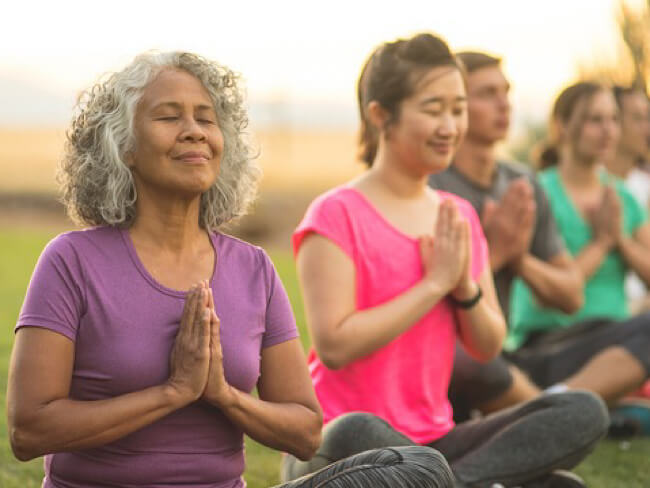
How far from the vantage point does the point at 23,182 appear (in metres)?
33.7

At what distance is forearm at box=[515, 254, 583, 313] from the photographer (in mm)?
5082

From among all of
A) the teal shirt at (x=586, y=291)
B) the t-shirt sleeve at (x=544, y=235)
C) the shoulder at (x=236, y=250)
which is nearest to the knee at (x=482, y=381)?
the t-shirt sleeve at (x=544, y=235)

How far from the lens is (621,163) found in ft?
23.4

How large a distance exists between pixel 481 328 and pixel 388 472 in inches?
48.5

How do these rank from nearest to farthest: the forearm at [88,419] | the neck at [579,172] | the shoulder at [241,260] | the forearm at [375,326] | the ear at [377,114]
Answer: the forearm at [88,419] → the shoulder at [241,260] → the forearm at [375,326] → the ear at [377,114] → the neck at [579,172]

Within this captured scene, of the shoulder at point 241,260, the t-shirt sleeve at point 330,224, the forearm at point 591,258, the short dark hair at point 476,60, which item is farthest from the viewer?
the forearm at point 591,258

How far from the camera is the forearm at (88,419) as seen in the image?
258 centimetres

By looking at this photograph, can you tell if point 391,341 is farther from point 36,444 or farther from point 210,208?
point 36,444

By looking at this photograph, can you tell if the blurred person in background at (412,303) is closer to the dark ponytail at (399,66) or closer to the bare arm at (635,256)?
the dark ponytail at (399,66)

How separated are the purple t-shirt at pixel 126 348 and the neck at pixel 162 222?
63 mm

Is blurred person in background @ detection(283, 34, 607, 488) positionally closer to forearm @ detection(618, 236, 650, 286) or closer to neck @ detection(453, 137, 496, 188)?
neck @ detection(453, 137, 496, 188)

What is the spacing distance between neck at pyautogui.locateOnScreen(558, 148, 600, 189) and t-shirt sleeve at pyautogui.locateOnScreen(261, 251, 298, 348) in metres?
3.59

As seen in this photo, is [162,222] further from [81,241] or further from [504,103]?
[504,103]

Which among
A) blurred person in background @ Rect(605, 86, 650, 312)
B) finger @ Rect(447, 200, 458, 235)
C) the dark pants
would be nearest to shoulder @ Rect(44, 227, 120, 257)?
finger @ Rect(447, 200, 458, 235)
